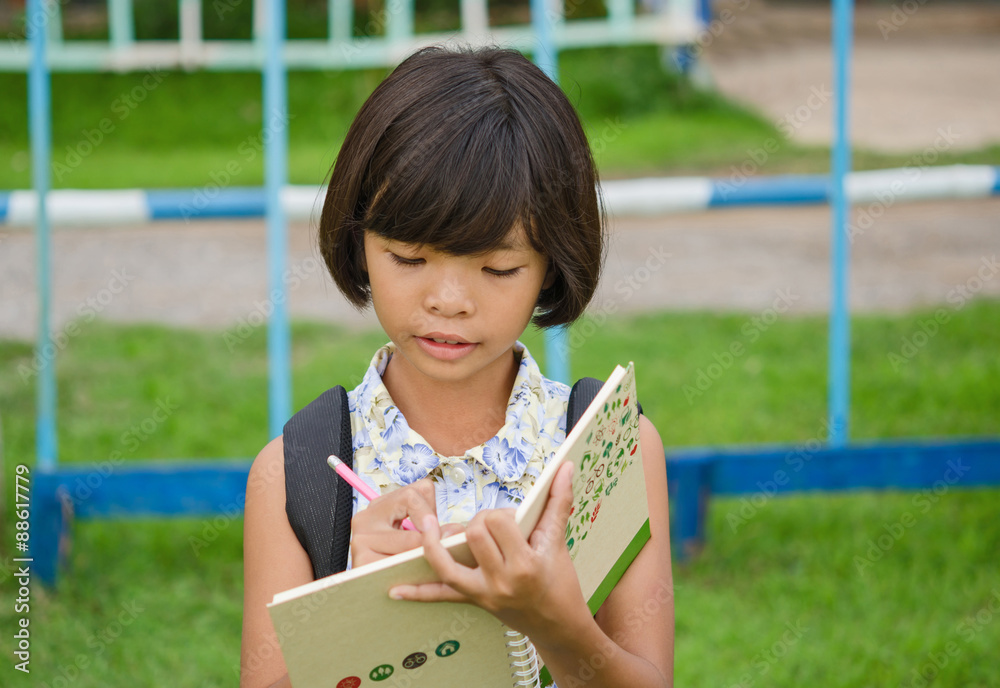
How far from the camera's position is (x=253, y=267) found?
16.7 ft

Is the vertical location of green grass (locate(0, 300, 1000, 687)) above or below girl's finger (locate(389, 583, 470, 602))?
below

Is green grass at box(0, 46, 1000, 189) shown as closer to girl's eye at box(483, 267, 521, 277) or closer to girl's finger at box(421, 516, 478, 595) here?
girl's eye at box(483, 267, 521, 277)

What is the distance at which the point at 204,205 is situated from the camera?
2508mm

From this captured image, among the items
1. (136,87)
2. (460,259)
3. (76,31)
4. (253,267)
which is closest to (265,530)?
(460,259)

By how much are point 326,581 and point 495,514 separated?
14 centimetres

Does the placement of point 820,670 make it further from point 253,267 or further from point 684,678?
point 253,267

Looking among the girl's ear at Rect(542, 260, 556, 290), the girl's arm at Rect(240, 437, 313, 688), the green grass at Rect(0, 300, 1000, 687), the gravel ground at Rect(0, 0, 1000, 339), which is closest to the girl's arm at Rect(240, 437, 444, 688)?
the girl's arm at Rect(240, 437, 313, 688)

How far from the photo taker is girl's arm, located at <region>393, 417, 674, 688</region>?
33.3 inches

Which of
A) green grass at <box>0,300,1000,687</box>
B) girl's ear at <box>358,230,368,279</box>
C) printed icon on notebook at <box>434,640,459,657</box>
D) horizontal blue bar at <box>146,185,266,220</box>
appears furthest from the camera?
horizontal blue bar at <box>146,185,266,220</box>

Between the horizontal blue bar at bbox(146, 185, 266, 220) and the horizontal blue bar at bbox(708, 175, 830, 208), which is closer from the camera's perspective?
the horizontal blue bar at bbox(146, 185, 266, 220)

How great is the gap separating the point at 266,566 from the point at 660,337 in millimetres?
3069

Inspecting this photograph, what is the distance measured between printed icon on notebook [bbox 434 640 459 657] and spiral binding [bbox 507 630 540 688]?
5 centimetres

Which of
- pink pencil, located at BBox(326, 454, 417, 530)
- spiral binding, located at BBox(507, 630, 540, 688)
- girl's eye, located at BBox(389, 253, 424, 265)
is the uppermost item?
girl's eye, located at BBox(389, 253, 424, 265)

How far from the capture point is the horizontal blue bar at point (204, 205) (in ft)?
8.29
